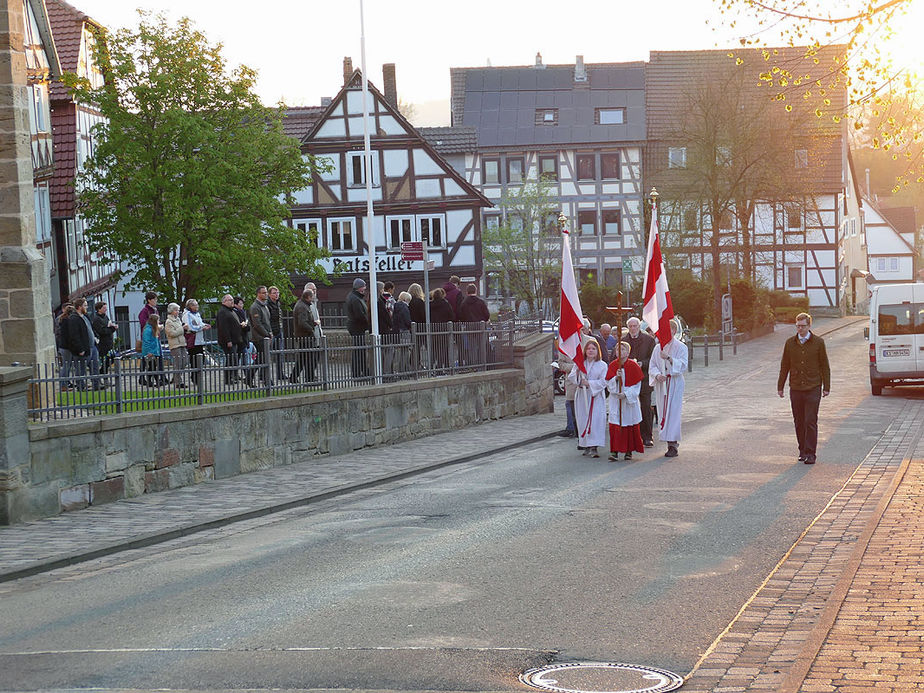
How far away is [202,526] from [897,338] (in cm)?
2023

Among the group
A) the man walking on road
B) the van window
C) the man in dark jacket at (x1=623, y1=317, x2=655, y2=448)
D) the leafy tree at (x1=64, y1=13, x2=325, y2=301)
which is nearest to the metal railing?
the man in dark jacket at (x1=623, y1=317, x2=655, y2=448)

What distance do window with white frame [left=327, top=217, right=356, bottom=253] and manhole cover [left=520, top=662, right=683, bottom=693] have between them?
47.6 meters

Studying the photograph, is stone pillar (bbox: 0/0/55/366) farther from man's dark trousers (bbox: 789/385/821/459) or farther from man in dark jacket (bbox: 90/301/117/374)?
man's dark trousers (bbox: 789/385/821/459)

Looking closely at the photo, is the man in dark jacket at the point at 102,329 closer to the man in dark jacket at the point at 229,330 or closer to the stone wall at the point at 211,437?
the man in dark jacket at the point at 229,330

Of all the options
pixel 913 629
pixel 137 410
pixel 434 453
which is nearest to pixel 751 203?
pixel 434 453

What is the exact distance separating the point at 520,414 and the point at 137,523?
14.4m

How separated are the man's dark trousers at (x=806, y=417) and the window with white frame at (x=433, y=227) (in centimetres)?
3690

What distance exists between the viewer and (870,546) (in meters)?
9.82

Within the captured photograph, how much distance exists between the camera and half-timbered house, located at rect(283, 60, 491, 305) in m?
51.7

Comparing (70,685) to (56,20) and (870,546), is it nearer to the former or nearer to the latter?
(870,546)

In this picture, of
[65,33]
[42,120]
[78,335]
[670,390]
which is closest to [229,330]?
[78,335]

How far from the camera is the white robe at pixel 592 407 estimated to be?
17.9m

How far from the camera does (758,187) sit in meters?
51.0

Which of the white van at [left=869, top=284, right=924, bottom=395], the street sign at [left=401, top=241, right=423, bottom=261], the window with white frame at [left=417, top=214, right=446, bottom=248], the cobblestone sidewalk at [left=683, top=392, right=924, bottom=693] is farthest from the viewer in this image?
the window with white frame at [left=417, top=214, right=446, bottom=248]
